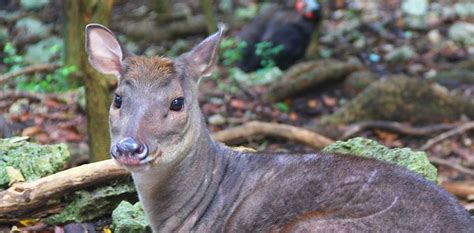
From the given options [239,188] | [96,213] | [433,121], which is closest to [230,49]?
[433,121]

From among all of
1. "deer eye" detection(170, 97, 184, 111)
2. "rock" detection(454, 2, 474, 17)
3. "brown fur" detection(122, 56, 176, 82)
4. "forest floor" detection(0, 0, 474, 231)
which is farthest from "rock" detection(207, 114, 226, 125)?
"rock" detection(454, 2, 474, 17)

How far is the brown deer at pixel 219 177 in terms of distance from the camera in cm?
427

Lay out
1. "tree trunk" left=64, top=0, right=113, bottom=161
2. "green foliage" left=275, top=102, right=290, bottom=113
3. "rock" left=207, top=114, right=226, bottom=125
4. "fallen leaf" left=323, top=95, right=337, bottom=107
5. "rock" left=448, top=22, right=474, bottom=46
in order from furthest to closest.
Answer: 1. "rock" left=448, top=22, right=474, bottom=46
2. "fallen leaf" left=323, top=95, right=337, bottom=107
3. "green foliage" left=275, top=102, right=290, bottom=113
4. "rock" left=207, top=114, right=226, bottom=125
5. "tree trunk" left=64, top=0, right=113, bottom=161

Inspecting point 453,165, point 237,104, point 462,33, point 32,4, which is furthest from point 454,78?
point 32,4

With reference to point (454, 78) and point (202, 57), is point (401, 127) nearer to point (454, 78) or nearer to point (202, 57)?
point (454, 78)

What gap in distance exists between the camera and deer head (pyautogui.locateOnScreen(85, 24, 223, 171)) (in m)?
4.28

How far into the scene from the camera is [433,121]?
1109cm

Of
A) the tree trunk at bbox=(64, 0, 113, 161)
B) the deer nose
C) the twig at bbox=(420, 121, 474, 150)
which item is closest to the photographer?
the deer nose

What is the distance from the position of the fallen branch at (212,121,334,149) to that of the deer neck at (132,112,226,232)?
4145mm

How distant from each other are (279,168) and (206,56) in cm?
73

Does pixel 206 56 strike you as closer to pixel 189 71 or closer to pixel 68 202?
pixel 189 71

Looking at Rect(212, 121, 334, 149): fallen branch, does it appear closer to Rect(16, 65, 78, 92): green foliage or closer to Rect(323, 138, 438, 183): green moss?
Rect(16, 65, 78, 92): green foliage

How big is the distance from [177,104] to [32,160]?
1744mm

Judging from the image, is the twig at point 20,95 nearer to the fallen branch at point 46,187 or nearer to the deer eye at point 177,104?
the fallen branch at point 46,187
